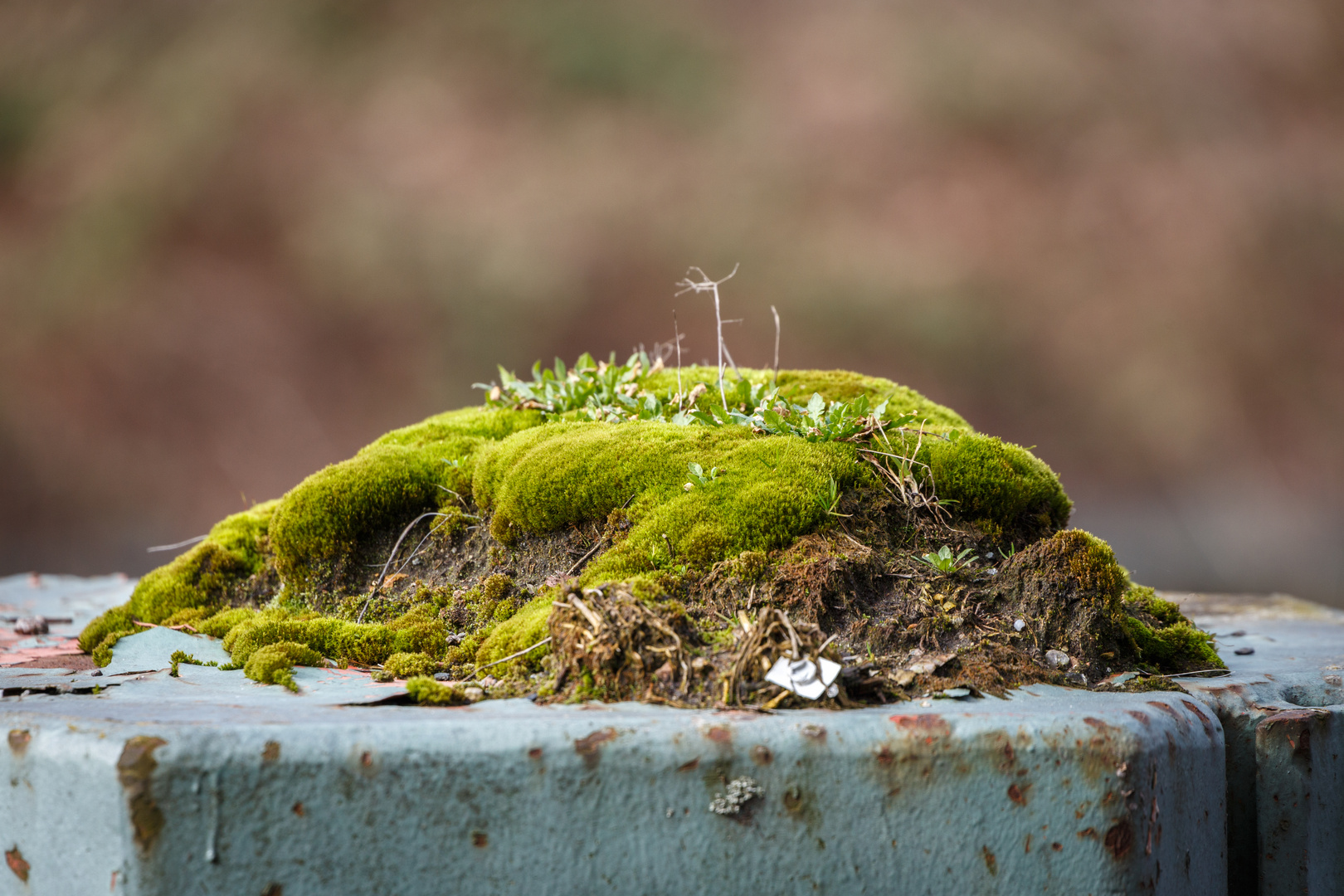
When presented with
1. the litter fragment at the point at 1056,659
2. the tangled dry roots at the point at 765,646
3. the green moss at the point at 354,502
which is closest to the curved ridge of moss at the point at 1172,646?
the litter fragment at the point at 1056,659

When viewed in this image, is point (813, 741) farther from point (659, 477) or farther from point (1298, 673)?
point (1298, 673)

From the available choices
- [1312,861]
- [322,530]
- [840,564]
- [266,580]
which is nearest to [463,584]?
[322,530]

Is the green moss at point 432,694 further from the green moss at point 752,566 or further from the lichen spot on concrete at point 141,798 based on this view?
the green moss at point 752,566

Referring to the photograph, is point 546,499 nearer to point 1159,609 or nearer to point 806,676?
point 806,676

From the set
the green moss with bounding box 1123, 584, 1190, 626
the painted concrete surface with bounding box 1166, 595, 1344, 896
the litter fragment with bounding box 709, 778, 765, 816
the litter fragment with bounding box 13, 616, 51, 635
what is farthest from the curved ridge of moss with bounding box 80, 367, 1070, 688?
the painted concrete surface with bounding box 1166, 595, 1344, 896

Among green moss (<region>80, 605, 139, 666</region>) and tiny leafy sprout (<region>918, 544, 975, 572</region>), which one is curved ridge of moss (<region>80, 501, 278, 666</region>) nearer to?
green moss (<region>80, 605, 139, 666</region>)
